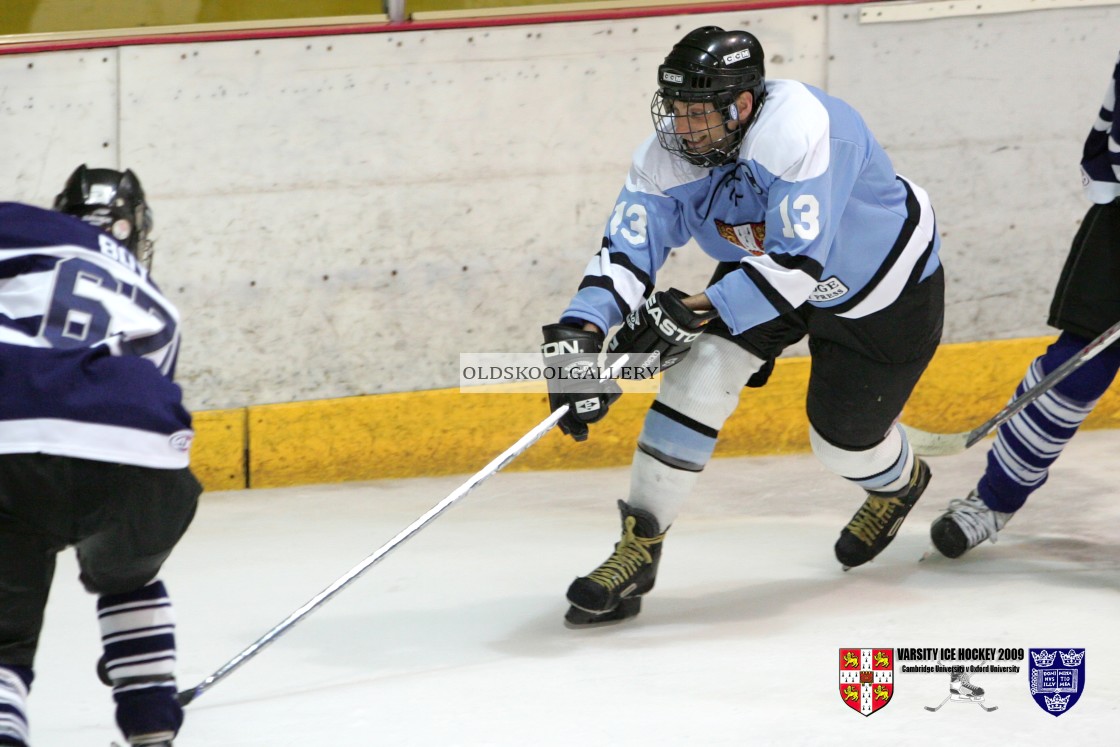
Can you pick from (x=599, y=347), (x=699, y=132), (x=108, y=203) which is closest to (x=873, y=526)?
(x=599, y=347)

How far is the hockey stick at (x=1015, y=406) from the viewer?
2959 mm

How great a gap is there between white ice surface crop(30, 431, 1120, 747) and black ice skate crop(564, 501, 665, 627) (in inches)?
1.9

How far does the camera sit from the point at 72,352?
177 centimetres

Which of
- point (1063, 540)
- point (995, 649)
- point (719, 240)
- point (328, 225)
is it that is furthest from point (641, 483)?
point (328, 225)

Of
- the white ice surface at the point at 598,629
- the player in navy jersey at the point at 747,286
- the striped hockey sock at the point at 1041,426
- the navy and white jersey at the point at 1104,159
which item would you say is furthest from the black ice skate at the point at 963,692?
the navy and white jersey at the point at 1104,159

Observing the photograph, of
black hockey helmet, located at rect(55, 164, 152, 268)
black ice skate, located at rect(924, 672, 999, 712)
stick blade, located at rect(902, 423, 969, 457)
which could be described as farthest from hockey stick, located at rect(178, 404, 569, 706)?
stick blade, located at rect(902, 423, 969, 457)

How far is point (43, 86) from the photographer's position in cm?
361

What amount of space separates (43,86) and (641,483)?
191cm

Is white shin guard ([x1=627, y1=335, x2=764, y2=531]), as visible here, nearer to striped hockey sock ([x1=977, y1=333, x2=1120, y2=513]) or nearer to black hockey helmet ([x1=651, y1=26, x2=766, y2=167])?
black hockey helmet ([x1=651, y1=26, x2=766, y2=167])

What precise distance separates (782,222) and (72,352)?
1284mm

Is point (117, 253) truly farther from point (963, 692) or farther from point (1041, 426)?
point (1041, 426)

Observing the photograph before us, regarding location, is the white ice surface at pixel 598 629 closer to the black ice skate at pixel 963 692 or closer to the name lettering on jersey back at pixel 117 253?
the black ice skate at pixel 963 692

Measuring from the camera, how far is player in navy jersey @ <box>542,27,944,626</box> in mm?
2545

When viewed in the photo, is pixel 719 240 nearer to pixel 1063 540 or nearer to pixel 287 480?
pixel 1063 540
